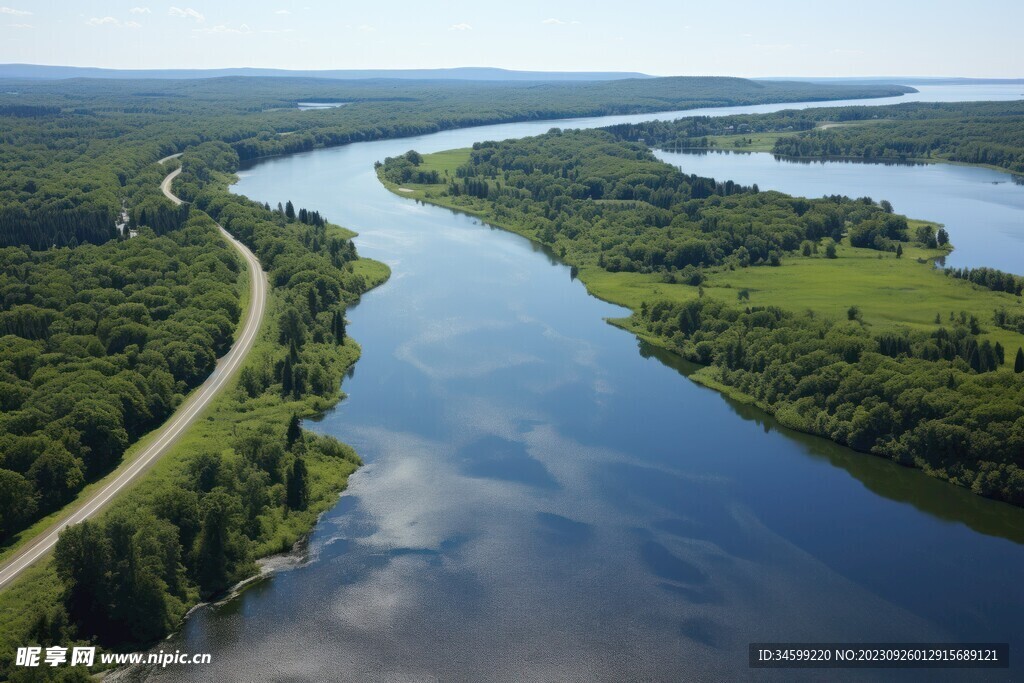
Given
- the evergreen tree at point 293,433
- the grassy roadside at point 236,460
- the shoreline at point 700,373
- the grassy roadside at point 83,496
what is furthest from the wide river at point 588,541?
the grassy roadside at point 83,496

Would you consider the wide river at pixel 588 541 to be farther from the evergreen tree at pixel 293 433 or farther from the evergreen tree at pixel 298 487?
the evergreen tree at pixel 293 433

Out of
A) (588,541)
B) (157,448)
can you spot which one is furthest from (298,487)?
(588,541)

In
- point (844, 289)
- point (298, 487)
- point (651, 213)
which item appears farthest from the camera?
point (651, 213)

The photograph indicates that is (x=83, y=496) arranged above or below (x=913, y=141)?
below

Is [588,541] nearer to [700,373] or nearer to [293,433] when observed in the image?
[293,433]

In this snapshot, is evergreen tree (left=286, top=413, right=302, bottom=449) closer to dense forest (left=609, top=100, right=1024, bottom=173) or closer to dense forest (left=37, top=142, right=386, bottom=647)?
dense forest (left=37, top=142, right=386, bottom=647)

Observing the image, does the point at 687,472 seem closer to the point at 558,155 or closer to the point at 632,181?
the point at 632,181
